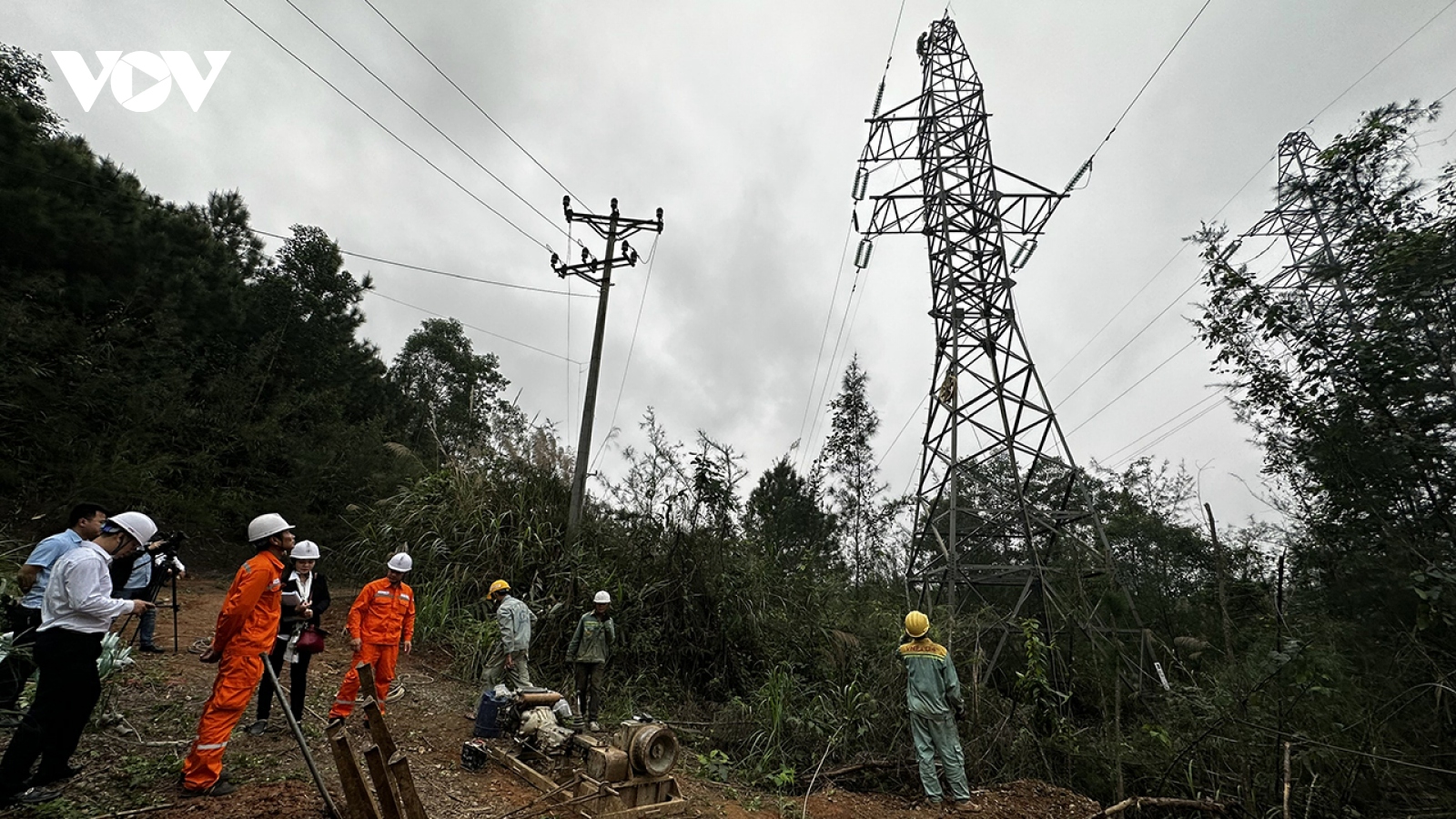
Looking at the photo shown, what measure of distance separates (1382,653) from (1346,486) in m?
1.61

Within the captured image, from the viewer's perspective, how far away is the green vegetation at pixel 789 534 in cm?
522

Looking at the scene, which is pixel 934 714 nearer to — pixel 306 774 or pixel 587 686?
pixel 587 686

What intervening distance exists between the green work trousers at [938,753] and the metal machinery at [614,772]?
9.05 feet

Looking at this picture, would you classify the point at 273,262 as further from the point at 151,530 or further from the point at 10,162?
the point at 151,530

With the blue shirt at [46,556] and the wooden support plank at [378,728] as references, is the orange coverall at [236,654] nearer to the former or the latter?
the blue shirt at [46,556]

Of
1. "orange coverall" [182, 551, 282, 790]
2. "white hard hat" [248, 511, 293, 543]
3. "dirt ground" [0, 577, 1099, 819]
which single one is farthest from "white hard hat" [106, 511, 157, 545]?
"dirt ground" [0, 577, 1099, 819]

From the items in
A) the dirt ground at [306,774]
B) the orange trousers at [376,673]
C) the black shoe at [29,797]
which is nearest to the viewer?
the black shoe at [29,797]

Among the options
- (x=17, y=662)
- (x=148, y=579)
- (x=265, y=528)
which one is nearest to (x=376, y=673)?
(x=265, y=528)

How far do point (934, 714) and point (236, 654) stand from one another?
230 inches

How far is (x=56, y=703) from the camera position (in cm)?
340

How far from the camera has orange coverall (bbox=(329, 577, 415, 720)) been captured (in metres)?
5.27

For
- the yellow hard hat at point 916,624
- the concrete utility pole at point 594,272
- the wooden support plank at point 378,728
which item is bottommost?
the wooden support plank at point 378,728

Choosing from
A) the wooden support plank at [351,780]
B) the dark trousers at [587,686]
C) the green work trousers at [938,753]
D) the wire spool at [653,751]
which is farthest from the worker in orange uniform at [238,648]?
the green work trousers at [938,753]

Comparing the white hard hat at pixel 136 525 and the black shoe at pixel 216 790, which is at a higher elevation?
the white hard hat at pixel 136 525
